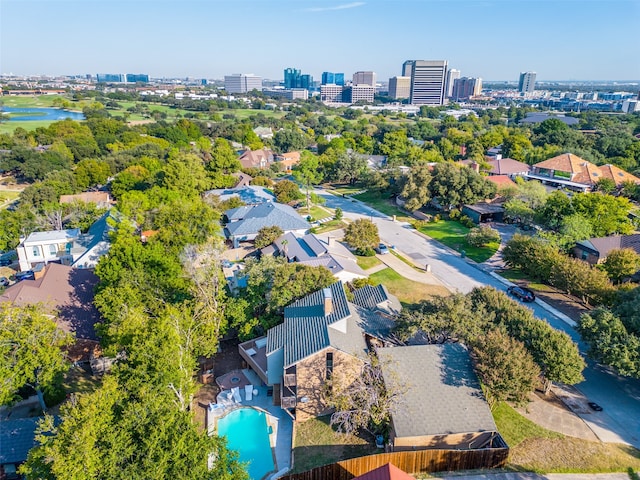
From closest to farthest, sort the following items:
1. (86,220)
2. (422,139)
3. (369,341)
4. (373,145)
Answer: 1. (369,341)
2. (86,220)
3. (373,145)
4. (422,139)

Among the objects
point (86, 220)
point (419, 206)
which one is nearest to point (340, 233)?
point (419, 206)

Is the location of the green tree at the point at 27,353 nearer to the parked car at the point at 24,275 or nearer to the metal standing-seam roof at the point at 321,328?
the metal standing-seam roof at the point at 321,328

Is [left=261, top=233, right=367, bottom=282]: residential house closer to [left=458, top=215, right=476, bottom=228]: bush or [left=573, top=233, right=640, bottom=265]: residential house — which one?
[left=458, top=215, right=476, bottom=228]: bush

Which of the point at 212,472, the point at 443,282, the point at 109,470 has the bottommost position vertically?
the point at 443,282

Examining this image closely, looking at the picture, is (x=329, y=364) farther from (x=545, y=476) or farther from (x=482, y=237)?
(x=482, y=237)

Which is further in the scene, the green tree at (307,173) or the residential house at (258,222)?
the green tree at (307,173)

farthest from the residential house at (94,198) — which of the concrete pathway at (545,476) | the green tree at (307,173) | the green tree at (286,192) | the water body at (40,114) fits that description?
the water body at (40,114)

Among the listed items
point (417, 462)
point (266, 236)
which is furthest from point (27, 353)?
point (266, 236)

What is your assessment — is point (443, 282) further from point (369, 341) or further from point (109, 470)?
point (109, 470)
